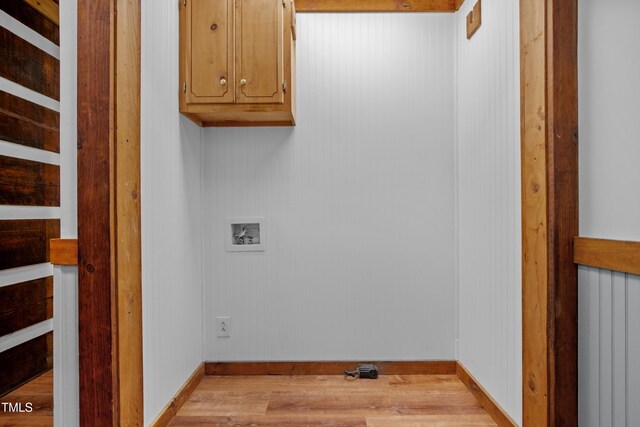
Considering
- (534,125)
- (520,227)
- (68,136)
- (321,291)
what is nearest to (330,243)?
(321,291)

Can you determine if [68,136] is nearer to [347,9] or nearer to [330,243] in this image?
[330,243]

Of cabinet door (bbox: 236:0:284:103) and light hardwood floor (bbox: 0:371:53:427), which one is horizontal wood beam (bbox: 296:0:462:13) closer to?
cabinet door (bbox: 236:0:284:103)

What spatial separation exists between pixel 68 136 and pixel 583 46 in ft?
5.52

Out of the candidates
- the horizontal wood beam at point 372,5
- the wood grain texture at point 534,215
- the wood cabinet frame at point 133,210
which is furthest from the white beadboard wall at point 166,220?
the wood grain texture at point 534,215

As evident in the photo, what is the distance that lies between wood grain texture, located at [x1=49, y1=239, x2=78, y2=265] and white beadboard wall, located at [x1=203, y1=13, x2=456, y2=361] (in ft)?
3.75

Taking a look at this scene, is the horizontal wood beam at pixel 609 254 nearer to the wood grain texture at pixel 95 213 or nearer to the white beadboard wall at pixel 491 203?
the white beadboard wall at pixel 491 203

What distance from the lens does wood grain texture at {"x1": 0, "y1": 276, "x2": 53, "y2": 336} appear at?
2.22m

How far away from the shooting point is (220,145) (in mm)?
→ 2510

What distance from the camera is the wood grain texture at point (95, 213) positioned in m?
1.36

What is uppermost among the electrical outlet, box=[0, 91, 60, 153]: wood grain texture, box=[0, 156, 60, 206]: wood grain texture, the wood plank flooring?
box=[0, 91, 60, 153]: wood grain texture

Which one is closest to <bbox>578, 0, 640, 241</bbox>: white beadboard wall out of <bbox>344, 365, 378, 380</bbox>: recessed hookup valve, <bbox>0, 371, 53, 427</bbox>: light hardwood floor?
<bbox>344, 365, 378, 380</bbox>: recessed hookup valve

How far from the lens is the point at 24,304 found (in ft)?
7.73

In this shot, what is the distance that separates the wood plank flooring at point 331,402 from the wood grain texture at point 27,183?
54.9 inches

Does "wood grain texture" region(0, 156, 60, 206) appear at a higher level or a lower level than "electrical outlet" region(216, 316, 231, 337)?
higher
